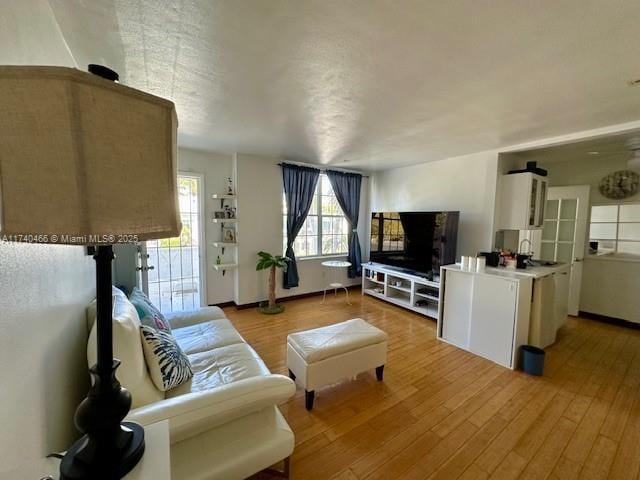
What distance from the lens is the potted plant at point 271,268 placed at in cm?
395

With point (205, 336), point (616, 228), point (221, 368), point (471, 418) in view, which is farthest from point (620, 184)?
point (205, 336)

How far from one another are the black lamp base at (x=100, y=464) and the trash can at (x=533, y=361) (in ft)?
9.83

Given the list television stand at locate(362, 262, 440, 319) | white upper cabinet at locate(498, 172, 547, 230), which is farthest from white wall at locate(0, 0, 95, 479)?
white upper cabinet at locate(498, 172, 547, 230)

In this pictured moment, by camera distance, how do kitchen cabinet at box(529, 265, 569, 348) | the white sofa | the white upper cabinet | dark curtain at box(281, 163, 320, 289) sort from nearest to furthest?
the white sofa → kitchen cabinet at box(529, 265, 569, 348) → the white upper cabinet → dark curtain at box(281, 163, 320, 289)

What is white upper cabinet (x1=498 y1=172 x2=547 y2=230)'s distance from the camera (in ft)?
10.8

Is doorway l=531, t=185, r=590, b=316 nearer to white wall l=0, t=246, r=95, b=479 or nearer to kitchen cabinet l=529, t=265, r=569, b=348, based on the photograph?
kitchen cabinet l=529, t=265, r=569, b=348

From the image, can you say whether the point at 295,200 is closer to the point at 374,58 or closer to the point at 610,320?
the point at 374,58

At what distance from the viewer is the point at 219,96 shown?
6.63ft

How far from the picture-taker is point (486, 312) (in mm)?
2703

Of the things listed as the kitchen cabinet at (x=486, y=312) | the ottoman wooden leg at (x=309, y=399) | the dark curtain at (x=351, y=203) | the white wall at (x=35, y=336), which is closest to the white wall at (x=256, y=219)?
the dark curtain at (x=351, y=203)

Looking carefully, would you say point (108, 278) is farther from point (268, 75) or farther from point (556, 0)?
point (556, 0)

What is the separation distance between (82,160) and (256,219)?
370 centimetres

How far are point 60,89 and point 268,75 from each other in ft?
4.79

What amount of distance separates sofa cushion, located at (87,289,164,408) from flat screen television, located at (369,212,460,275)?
3.42m
